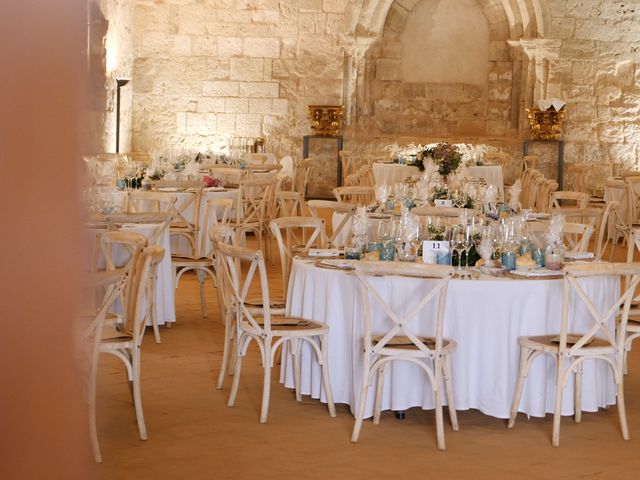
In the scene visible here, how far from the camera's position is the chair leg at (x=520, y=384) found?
13.1 ft

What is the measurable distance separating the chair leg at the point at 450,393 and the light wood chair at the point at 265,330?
0.54m

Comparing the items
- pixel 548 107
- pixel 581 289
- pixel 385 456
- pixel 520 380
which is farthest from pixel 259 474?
pixel 548 107

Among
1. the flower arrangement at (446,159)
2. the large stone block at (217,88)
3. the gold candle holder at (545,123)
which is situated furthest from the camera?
the large stone block at (217,88)

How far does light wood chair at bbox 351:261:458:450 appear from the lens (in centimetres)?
379

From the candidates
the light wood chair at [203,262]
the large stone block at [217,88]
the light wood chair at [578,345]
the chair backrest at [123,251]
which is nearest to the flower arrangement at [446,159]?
the light wood chair at [203,262]

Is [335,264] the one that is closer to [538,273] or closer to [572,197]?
[538,273]

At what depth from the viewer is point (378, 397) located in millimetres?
4129

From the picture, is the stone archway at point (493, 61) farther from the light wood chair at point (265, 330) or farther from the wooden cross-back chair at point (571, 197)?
the light wood chair at point (265, 330)

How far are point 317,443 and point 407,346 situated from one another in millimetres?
545

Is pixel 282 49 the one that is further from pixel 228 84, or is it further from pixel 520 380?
pixel 520 380

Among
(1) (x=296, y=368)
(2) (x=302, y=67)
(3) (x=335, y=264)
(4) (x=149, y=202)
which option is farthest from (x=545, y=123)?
(1) (x=296, y=368)

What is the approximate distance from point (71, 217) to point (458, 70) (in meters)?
14.3

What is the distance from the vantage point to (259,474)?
351 cm

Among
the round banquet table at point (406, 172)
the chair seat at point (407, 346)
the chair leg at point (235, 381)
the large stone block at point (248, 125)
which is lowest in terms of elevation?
the chair leg at point (235, 381)
